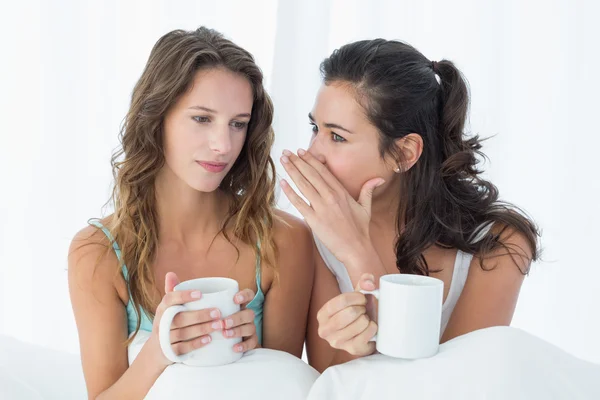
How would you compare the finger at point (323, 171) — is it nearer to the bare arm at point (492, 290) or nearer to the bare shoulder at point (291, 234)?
the bare shoulder at point (291, 234)

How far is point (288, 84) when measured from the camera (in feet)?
7.39

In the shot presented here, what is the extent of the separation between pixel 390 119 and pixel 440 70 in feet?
0.64

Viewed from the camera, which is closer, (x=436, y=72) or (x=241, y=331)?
(x=241, y=331)

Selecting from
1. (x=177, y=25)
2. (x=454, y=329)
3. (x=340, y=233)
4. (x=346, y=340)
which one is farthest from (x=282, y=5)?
(x=346, y=340)

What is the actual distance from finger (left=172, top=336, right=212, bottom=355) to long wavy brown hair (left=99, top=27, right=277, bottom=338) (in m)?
0.37

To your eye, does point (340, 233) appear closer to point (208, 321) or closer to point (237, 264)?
point (237, 264)

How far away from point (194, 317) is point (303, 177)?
49 cm

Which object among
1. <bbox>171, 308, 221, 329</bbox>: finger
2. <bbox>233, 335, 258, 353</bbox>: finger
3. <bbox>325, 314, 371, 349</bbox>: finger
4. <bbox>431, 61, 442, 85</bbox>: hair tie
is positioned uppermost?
<bbox>431, 61, 442, 85</bbox>: hair tie

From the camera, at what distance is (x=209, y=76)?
52.1 inches

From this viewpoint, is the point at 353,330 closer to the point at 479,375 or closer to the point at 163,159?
the point at 479,375

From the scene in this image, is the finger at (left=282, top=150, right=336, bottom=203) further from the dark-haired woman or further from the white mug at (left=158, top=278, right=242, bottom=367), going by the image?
the white mug at (left=158, top=278, right=242, bottom=367)

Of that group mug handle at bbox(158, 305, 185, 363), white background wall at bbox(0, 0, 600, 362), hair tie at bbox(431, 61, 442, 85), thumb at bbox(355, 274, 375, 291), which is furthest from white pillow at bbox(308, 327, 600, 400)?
white background wall at bbox(0, 0, 600, 362)

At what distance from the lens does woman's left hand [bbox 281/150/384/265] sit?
4.34ft

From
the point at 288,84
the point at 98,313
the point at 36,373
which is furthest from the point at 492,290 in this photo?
the point at 288,84
